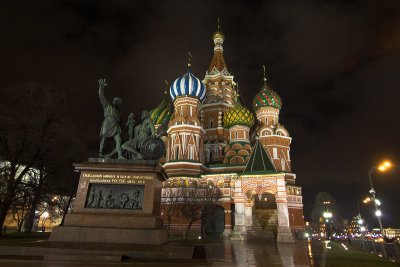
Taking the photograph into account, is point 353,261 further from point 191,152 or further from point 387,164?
point 191,152

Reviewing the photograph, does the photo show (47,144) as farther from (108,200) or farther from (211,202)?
(211,202)

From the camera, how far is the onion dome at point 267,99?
4981 cm

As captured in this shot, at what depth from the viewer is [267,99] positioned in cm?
4984

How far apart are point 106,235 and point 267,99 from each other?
44.3 meters

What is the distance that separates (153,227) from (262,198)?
106ft

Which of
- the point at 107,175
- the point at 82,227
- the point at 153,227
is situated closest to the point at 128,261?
the point at 153,227

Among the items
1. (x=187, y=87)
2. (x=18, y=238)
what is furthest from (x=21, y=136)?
(x=187, y=87)

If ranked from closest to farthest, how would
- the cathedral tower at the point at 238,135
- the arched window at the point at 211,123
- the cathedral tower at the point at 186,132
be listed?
1. the cathedral tower at the point at 186,132
2. the cathedral tower at the point at 238,135
3. the arched window at the point at 211,123

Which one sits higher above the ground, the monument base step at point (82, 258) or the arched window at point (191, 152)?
the arched window at point (191, 152)

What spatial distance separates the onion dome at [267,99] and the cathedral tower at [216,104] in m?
5.08

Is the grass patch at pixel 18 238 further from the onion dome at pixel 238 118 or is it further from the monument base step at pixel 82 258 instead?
the onion dome at pixel 238 118

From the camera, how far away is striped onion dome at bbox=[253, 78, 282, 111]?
1961 inches

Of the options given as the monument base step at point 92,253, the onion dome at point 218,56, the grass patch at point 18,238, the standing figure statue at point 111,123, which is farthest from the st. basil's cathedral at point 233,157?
the monument base step at point 92,253

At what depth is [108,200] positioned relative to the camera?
1016 centimetres
